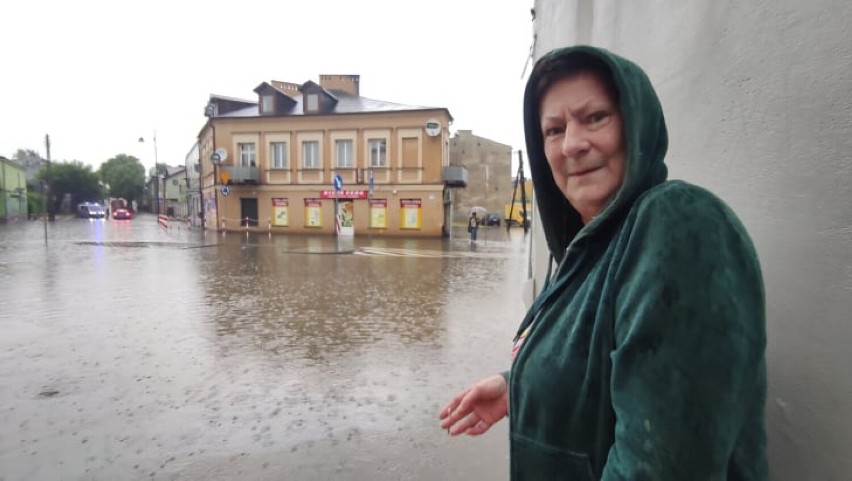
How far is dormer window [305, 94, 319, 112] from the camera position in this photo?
30.5 meters

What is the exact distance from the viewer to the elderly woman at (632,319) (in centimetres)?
84

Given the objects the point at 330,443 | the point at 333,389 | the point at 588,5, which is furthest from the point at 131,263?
the point at 588,5

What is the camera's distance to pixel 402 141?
29.4m

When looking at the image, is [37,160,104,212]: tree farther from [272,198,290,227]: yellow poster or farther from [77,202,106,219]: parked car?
[272,198,290,227]: yellow poster

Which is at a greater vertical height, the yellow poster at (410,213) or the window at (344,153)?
the window at (344,153)

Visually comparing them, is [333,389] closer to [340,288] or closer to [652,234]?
[652,234]

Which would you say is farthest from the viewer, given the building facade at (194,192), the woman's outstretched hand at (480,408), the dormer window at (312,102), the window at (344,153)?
the building facade at (194,192)

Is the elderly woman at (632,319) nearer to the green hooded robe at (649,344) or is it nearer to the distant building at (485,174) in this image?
the green hooded robe at (649,344)

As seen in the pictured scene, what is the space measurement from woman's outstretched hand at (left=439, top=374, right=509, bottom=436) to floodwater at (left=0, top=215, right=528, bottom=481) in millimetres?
1775

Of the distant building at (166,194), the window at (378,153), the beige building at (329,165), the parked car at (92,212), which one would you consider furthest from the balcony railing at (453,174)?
Result: the parked car at (92,212)

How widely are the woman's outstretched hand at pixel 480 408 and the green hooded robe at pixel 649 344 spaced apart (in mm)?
439

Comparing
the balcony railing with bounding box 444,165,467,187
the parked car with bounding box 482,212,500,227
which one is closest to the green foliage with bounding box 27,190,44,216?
the parked car with bounding box 482,212,500,227

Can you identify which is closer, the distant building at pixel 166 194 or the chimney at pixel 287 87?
the chimney at pixel 287 87

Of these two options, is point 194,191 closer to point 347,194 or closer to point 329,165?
point 329,165
